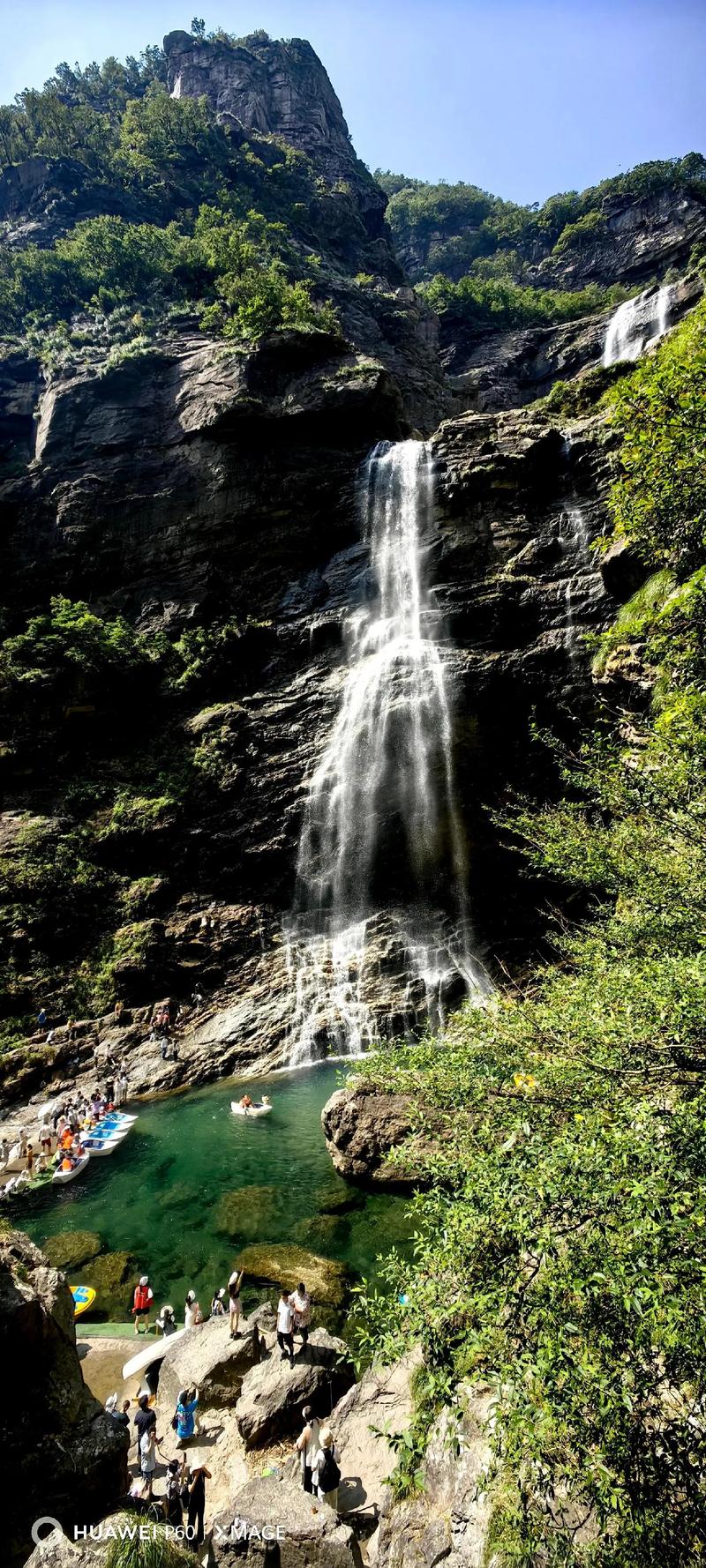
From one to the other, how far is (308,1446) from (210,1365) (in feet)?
7.95

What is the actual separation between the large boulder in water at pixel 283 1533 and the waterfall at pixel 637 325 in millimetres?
43810

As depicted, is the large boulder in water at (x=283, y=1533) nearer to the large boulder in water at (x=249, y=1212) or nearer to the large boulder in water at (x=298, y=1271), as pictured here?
the large boulder in water at (x=298, y=1271)

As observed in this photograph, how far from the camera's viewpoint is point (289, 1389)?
7977 millimetres

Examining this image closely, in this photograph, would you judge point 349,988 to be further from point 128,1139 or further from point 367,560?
point 367,560

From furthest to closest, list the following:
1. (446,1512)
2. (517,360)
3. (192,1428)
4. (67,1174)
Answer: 1. (517,360)
2. (67,1174)
3. (192,1428)
4. (446,1512)

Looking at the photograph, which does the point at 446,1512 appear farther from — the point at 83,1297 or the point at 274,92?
the point at 274,92

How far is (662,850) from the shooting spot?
32.1ft

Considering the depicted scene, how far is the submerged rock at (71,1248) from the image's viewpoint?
474 inches

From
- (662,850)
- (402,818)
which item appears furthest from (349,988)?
(662,850)

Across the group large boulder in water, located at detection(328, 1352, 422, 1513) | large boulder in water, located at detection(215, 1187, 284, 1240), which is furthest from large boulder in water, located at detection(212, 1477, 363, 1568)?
large boulder in water, located at detection(215, 1187, 284, 1240)

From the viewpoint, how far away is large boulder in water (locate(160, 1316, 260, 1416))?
28.7 feet

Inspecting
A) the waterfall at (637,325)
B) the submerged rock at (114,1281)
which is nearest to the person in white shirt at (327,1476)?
the submerged rock at (114,1281)

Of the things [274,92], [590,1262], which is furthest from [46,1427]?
[274,92]

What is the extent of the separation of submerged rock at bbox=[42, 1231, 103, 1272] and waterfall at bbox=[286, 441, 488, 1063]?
9.29 meters
